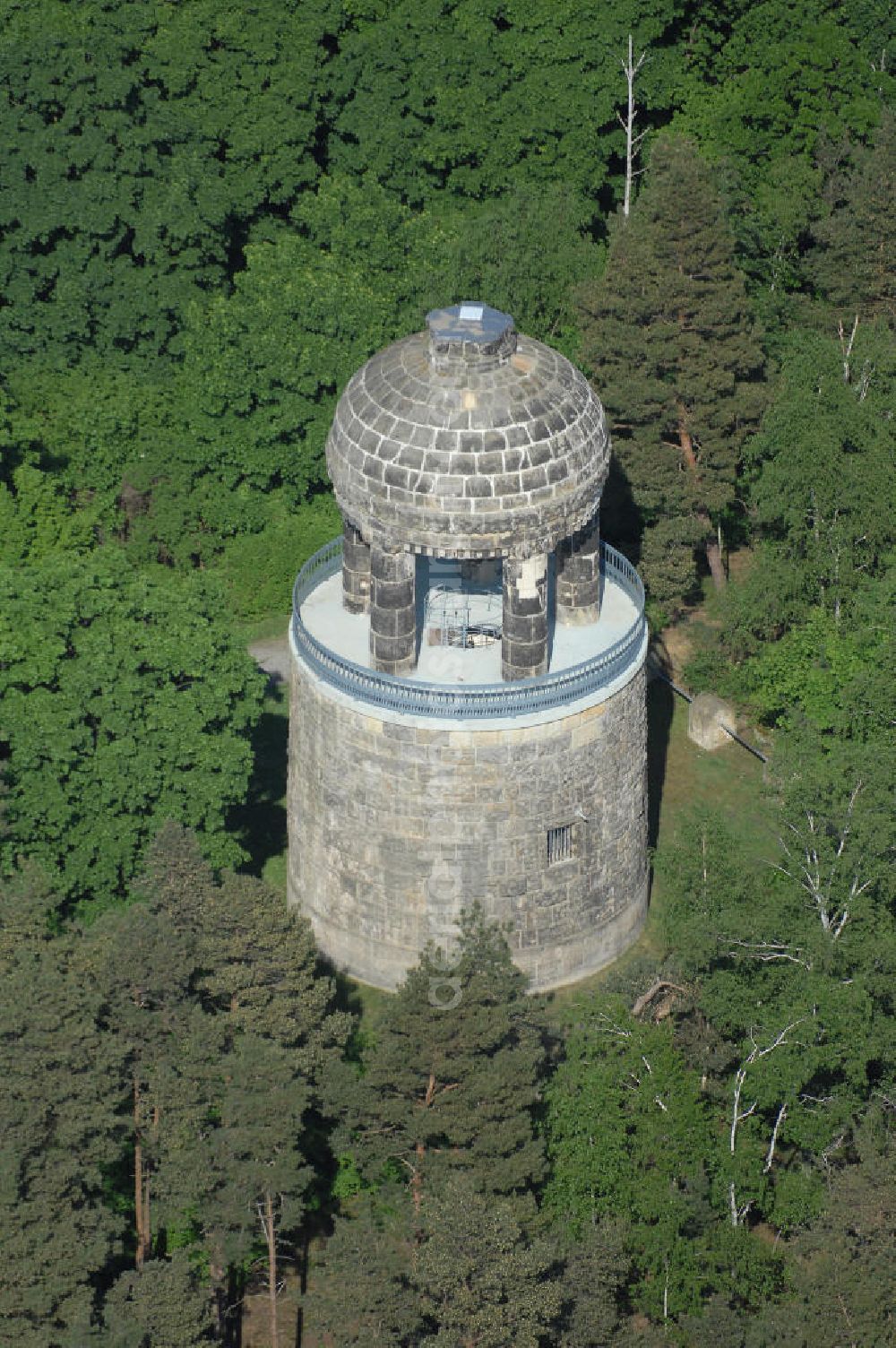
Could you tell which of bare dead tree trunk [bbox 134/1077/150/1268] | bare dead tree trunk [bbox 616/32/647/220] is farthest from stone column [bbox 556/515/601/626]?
bare dead tree trunk [bbox 616/32/647/220]

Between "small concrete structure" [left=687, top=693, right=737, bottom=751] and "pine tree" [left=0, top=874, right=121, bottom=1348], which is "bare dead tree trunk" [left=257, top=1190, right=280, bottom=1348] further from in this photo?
"small concrete structure" [left=687, top=693, right=737, bottom=751]

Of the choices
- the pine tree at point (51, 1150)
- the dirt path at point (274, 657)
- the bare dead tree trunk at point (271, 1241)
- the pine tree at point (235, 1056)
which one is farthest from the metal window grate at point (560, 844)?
the dirt path at point (274, 657)

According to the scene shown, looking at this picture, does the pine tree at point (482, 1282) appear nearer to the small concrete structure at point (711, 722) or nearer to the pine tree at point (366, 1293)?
the pine tree at point (366, 1293)

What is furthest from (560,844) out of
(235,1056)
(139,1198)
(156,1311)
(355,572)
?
(156,1311)

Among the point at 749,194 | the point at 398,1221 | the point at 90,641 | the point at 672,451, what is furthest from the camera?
the point at 749,194

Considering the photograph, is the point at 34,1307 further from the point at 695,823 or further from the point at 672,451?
the point at 672,451

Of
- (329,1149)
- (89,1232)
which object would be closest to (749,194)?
(329,1149)

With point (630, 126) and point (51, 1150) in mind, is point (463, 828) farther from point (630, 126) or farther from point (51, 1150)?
point (630, 126)
